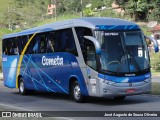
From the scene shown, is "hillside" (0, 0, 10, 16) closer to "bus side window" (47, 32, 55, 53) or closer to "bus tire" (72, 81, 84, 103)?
"bus side window" (47, 32, 55, 53)

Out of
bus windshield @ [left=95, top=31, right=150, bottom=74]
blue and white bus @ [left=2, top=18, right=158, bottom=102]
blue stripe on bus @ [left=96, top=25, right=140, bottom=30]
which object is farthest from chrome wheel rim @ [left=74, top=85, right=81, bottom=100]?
blue stripe on bus @ [left=96, top=25, right=140, bottom=30]

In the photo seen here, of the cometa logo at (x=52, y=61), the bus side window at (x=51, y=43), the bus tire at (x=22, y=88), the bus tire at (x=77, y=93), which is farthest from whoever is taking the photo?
the bus tire at (x=22, y=88)

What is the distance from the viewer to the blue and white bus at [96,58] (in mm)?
16797

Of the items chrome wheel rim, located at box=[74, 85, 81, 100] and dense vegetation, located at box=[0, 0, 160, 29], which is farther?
dense vegetation, located at box=[0, 0, 160, 29]

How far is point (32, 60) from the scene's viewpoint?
2238 centimetres

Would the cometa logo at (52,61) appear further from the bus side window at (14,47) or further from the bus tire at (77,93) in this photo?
the bus side window at (14,47)

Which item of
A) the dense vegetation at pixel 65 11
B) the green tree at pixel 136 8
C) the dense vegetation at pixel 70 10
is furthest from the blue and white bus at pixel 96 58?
the green tree at pixel 136 8

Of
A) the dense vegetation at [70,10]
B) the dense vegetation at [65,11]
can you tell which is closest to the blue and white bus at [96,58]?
the dense vegetation at [65,11]

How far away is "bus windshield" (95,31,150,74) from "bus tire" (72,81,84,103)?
1919mm

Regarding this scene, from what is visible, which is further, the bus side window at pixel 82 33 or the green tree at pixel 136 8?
the green tree at pixel 136 8

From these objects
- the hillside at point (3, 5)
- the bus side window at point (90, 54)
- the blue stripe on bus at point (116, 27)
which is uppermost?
the blue stripe on bus at point (116, 27)

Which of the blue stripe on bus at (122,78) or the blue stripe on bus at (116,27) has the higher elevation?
the blue stripe on bus at (116,27)

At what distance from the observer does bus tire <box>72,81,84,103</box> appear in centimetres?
1822

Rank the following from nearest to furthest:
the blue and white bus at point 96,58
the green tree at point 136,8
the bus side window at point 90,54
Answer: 1. the blue and white bus at point 96,58
2. the bus side window at point 90,54
3. the green tree at point 136,8
